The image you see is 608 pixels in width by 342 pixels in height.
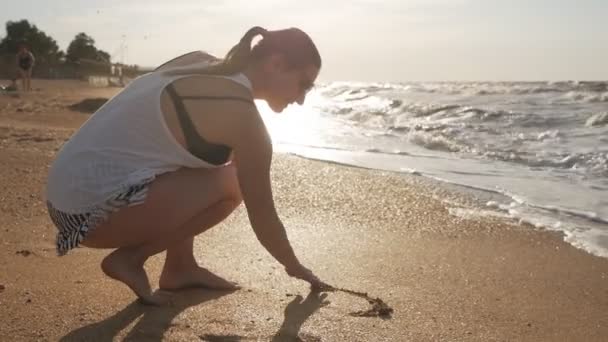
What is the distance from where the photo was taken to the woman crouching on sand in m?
2.13

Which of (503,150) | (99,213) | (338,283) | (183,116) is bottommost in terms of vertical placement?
(338,283)

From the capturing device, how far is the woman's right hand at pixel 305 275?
8.14 ft

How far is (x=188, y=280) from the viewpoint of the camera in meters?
2.60

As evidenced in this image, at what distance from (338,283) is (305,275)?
1.02 ft

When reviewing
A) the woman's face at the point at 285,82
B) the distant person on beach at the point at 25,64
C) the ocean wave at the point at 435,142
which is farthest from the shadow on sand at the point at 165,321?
the distant person on beach at the point at 25,64

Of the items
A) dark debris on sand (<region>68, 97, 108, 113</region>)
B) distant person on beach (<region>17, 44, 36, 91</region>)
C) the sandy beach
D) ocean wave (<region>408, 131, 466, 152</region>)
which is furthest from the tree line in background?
the sandy beach

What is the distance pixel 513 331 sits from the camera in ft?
7.68

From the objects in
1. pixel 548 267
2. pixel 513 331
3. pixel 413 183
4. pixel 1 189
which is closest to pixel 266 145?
pixel 513 331

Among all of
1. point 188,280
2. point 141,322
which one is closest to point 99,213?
point 141,322

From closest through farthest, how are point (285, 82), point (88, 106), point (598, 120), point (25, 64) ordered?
point (285, 82) < point (598, 120) < point (88, 106) < point (25, 64)

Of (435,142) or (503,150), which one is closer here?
(503,150)

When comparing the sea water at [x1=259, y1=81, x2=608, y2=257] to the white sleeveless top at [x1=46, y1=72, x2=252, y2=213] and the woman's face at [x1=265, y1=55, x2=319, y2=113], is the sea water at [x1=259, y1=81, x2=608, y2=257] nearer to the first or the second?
the woman's face at [x1=265, y1=55, x2=319, y2=113]

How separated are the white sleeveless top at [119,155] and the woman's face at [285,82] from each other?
1.12ft

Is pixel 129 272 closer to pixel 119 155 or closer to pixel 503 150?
pixel 119 155
